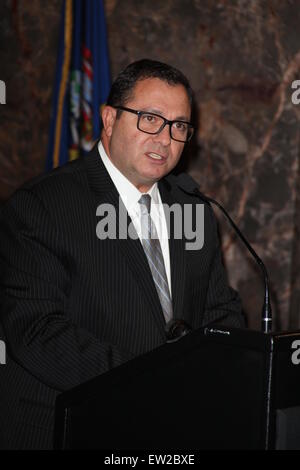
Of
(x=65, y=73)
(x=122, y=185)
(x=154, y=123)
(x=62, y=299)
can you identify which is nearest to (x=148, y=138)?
(x=154, y=123)

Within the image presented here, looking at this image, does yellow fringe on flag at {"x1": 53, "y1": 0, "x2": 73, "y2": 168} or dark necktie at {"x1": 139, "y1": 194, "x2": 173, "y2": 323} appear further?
yellow fringe on flag at {"x1": 53, "y1": 0, "x2": 73, "y2": 168}

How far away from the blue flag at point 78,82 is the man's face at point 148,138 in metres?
1.44

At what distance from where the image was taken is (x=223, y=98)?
4.09m

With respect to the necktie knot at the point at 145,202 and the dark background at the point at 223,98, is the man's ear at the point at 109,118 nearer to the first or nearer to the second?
the necktie knot at the point at 145,202

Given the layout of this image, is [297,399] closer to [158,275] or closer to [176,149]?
[158,275]

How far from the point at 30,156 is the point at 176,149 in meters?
1.83

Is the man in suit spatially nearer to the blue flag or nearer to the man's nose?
the man's nose

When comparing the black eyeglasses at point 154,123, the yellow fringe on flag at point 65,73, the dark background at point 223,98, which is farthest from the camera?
the dark background at point 223,98

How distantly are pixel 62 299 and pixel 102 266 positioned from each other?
0.64 feet

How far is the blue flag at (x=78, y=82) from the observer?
155 inches

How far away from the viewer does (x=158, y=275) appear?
2365 millimetres

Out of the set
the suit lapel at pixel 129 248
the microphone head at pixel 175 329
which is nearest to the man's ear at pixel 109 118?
the suit lapel at pixel 129 248

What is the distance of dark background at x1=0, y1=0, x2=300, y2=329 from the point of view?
4.03 meters

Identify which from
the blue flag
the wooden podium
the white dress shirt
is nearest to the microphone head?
the wooden podium
